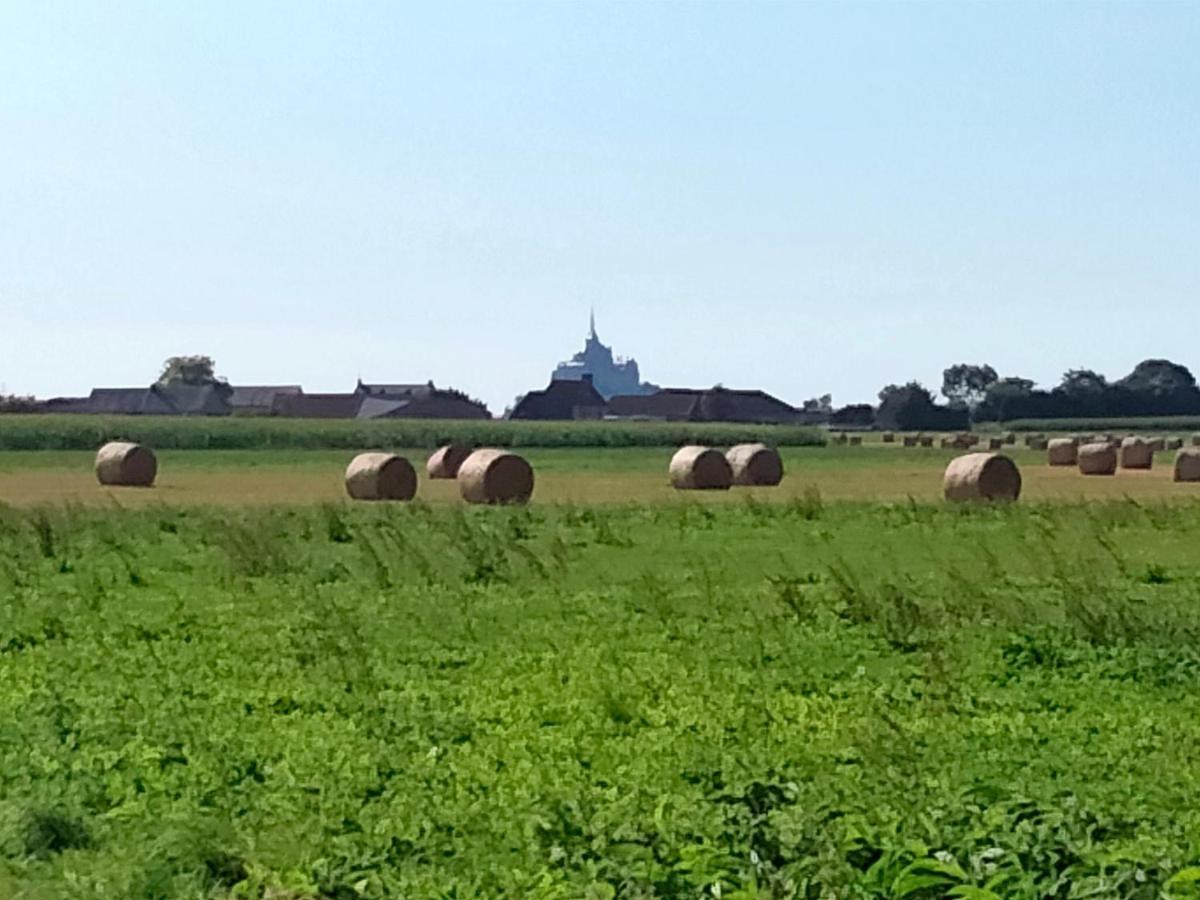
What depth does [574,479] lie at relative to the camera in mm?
53875

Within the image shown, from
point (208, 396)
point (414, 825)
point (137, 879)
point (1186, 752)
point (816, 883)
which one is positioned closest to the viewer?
point (816, 883)

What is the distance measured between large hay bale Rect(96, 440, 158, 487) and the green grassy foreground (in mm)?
28289

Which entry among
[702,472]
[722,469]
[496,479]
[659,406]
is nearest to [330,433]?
[722,469]

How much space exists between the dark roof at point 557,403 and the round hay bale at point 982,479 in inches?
4226

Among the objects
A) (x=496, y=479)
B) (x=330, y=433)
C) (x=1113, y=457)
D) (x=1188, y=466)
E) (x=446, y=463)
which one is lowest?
(x=1188, y=466)

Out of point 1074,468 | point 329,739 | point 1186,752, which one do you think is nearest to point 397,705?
point 329,739

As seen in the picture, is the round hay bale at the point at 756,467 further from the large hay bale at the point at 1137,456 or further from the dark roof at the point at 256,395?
the dark roof at the point at 256,395

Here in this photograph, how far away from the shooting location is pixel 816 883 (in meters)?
7.66

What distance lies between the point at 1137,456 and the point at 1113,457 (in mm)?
3444

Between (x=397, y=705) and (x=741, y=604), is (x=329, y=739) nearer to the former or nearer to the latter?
(x=397, y=705)

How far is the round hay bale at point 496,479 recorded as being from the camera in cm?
3862

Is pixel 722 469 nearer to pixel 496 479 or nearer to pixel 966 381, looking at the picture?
pixel 496 479

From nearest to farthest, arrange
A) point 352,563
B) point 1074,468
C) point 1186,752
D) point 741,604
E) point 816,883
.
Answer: point 816,883 → point 1186,752 → point 741,604 → point 352,563 → point 1074,468

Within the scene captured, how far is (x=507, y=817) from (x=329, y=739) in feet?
7.56
